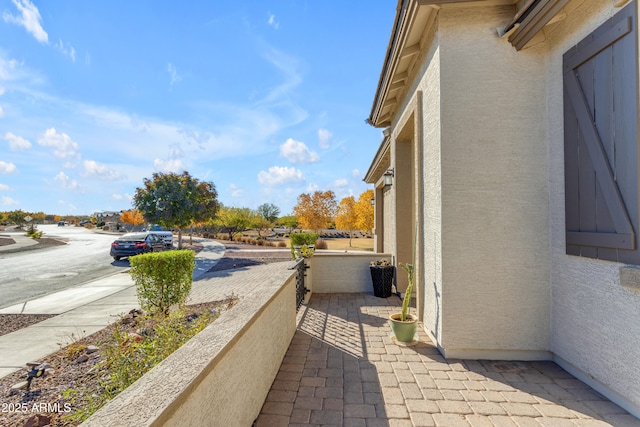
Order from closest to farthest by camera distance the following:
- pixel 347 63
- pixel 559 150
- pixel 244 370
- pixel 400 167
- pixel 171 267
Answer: pixel 244 370, pixel 559 150, pixel 171 267, pixel 400 167, pixel 347 63

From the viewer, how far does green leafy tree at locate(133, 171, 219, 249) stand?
18453mm

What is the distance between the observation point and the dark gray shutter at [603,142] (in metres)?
2.95

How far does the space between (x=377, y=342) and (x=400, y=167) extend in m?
4.37

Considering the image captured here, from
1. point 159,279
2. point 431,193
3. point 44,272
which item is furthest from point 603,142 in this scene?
point 44,272

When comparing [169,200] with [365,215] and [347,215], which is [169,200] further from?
[347,215]

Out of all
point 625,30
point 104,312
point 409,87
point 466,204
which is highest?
point 409,87

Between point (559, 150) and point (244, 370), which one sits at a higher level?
point (559, 150)

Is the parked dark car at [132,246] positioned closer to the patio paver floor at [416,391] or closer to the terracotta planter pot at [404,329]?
the patio paver floor at [416,391]

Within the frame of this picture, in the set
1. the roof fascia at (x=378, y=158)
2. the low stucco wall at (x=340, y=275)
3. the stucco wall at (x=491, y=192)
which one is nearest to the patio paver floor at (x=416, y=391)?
the stucco wall at (x=491, y=192)

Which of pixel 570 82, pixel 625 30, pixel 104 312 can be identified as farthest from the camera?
pixel 104 312

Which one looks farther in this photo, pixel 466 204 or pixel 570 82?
pixel 466 204

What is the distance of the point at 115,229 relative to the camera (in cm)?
4903

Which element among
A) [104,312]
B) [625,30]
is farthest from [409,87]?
[104,312]

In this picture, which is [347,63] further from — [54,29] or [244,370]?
[244,370]
